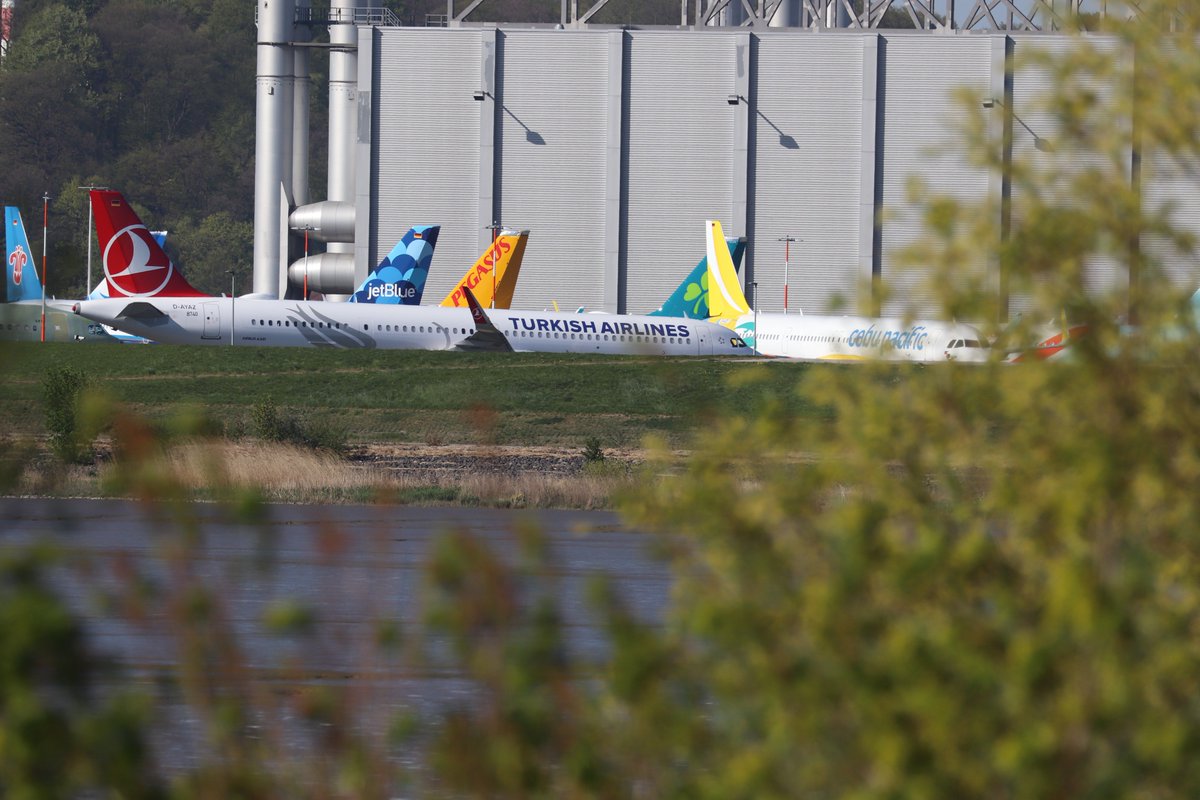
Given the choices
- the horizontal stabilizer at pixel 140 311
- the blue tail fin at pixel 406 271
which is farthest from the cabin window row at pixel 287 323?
the blue tail fin at pixel 406 271

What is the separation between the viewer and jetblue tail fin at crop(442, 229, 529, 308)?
206 ft

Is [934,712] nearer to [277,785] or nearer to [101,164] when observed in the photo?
[277,785]

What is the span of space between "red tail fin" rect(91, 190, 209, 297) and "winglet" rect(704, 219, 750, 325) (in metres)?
17.2

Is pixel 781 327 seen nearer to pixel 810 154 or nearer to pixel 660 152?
pixel 810 154

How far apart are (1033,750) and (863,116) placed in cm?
6932

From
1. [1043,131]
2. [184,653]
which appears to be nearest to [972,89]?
[184,653]

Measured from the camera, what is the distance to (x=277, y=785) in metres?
4.63

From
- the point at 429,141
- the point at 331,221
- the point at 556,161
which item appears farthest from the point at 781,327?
the point at 331,221

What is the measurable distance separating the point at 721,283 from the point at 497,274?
7.85 meters

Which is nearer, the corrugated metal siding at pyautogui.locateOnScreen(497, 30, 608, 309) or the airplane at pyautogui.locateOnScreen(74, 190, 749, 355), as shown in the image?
the airplane at pyautogui.locateOnScreen(74, 190, 749, 355)

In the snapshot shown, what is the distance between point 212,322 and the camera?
55.6m

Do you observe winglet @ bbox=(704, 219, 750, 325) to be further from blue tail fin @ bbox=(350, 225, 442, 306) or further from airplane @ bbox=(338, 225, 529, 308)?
blue tail fin @ bbox=(350, 225, 442, 306)

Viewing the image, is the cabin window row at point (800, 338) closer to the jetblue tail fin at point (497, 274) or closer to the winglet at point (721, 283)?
the winglet at point (721, 283)

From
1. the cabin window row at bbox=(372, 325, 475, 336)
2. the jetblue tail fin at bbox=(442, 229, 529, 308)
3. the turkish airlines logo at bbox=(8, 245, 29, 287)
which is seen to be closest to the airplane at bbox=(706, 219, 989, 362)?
the jetblue tail fin at bbox=(442, 229, 529, 308)
